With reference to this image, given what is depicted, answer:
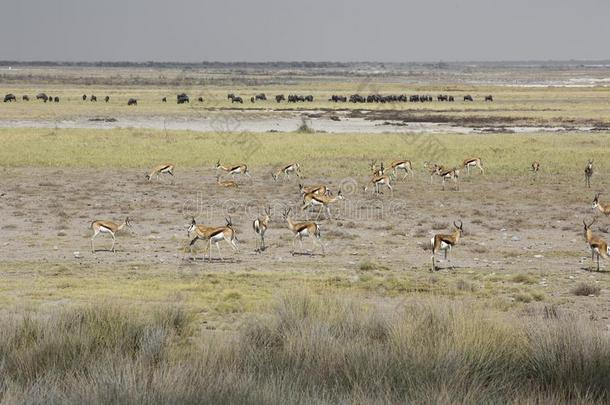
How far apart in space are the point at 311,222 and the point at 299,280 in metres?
3.25

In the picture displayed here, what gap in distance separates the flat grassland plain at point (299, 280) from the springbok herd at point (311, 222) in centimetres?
35

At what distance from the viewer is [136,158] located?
36.6 meters

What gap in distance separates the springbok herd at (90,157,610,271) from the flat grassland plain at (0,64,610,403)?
35 centimetres

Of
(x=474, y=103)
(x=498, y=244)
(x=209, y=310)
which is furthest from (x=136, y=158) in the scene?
(x=474, y=103)

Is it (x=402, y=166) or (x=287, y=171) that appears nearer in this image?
(x=287, y=171)

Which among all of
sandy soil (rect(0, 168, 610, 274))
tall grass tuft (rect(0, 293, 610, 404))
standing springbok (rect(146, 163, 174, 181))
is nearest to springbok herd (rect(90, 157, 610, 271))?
standing springbok (rect(146, 163, 174, 181))

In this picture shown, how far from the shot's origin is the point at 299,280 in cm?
1553

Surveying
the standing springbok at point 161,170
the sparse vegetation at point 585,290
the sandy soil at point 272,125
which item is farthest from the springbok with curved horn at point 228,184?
the sandy soil at point 272,125

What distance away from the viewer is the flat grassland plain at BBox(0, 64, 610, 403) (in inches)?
321

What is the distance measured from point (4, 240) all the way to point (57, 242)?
1312 mm

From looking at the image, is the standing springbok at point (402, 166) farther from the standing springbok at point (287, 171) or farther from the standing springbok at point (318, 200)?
the standing springbok at point (318, 200)

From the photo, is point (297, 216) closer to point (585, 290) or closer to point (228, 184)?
point (228, 184)

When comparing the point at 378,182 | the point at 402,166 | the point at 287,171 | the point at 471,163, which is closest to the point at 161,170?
the point at 287,171

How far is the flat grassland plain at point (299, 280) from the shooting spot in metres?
8.16
